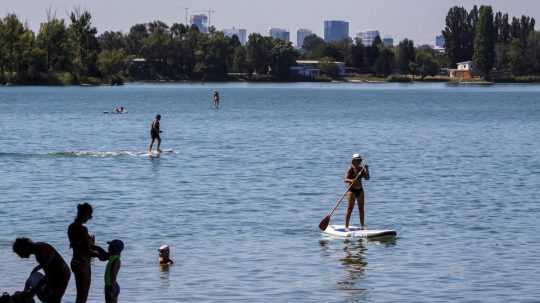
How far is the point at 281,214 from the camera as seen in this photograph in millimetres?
37062

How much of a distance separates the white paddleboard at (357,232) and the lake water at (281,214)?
336mm

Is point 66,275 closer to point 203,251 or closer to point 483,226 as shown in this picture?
point 203,251

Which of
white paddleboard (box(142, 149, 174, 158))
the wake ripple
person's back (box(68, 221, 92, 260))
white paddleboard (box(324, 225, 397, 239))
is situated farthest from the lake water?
person's back (box(68, 221, 92, 260))

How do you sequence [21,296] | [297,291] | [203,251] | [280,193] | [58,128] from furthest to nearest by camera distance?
1. [58,128]
2. [280,193]
3. [203,251]
4. [297,291]
5. [21,296]

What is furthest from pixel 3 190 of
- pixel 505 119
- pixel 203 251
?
pixel 505 119

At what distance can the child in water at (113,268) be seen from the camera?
18.6m

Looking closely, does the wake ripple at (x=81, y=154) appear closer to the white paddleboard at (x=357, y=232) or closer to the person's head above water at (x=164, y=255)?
the white paddleboard at (x=357, y=232)

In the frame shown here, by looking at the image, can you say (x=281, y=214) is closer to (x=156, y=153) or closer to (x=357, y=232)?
(x=357, y=232)

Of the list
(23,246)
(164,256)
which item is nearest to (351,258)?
(164,256)

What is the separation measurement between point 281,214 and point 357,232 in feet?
20.3

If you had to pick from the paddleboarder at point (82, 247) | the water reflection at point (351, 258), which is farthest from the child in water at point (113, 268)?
the water reflection at point (351, 258)

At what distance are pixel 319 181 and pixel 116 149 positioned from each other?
24261mm

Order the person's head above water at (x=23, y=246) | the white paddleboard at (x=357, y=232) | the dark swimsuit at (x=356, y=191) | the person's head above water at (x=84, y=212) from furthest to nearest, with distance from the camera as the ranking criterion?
the white paddleboard at (x=357, y=232)
the dark swimsuit at (x=356, y=191)
the person's head above water at (x=84, y=212)
the person's head above water at (x=23, y=246)

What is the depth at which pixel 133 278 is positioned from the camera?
2544cm
